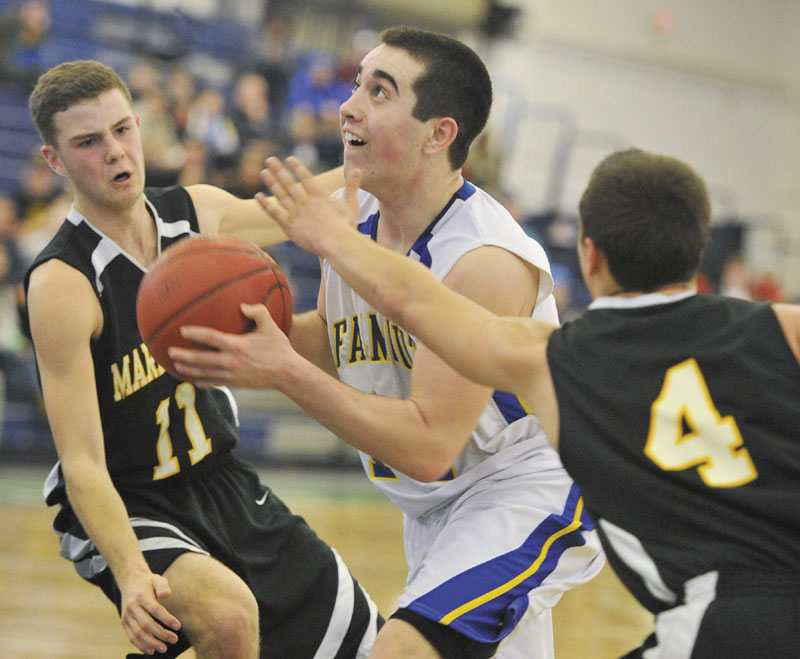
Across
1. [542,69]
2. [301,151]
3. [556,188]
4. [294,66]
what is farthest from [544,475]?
[542,69]

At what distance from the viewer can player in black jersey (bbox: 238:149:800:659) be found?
2256 mm

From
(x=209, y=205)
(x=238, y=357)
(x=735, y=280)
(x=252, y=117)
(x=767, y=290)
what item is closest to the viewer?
(x=238, y=357)

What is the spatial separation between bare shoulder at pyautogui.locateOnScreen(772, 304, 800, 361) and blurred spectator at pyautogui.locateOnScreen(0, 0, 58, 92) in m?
8.86

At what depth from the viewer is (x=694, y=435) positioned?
229 cm

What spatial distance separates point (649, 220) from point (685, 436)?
0.48 m

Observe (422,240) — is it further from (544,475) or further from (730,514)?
(730,514)

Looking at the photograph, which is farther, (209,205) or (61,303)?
(209,205)

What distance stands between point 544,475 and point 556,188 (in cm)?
1283

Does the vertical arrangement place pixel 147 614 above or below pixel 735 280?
above

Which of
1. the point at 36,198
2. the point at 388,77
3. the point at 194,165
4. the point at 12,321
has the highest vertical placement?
the point at 388,77

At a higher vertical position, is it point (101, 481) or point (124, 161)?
point (124, 161)

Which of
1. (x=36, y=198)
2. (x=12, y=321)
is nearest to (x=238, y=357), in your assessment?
(x=12, y=321)

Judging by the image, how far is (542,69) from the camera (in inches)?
674

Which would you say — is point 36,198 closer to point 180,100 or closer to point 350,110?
point 180,100
